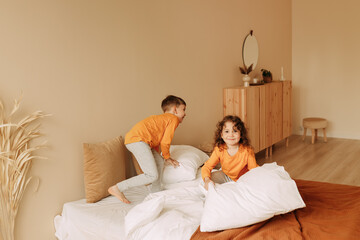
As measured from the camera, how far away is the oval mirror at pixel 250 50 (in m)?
4.77

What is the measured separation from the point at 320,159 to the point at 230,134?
2706mm

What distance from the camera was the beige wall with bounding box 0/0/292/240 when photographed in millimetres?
2355

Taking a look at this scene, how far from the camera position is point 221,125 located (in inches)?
102

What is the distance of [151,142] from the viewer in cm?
277

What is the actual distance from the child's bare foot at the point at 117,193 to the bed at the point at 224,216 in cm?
5

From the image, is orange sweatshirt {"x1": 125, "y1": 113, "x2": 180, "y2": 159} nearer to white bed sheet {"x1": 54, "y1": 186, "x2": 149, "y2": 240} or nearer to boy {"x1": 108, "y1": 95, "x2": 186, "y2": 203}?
boy {"x1": 108, "y1": 95, "x2": 186, "y2": 203}

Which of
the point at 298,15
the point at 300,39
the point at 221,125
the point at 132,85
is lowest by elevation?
the point at 221,125

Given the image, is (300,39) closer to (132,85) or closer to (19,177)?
(132,85)

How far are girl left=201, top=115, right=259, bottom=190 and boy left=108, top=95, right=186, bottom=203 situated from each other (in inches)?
15.7

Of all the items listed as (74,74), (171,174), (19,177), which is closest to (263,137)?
A: (171,174)

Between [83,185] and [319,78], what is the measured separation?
4.84 m

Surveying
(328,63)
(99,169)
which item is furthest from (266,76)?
(99,169)

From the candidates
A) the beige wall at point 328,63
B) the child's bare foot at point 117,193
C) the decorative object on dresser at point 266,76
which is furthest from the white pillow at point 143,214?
the beige wall at point 328,63

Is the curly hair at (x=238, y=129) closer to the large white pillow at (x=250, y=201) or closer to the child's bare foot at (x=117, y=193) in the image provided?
the large white pillow at (x=250, y=201)
